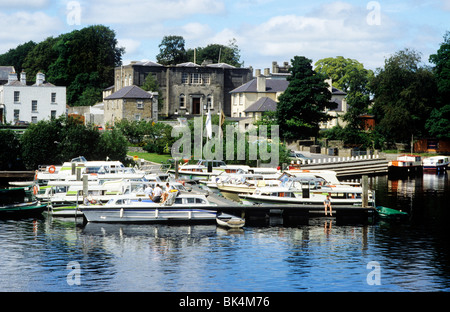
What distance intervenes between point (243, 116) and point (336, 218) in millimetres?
78236

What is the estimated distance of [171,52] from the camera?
169 meters

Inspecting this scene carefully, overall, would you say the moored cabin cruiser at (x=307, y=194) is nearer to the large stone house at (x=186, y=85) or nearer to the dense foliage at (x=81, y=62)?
the large stone house at (x=186, y=85)

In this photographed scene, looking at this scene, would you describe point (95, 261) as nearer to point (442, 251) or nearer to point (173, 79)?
point (442, 251)

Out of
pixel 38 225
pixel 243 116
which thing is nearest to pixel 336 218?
pixel 38 225

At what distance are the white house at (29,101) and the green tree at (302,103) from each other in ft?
114

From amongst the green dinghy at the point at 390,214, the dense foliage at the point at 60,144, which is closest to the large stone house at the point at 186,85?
the dense foliage at the point at 60,144

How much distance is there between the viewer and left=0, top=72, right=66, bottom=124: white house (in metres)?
100

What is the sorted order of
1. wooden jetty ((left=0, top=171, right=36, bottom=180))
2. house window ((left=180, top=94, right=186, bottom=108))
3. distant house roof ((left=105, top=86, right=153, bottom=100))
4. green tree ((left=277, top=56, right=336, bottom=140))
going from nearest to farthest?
1. wooden jetty ((left=0, top=171, right=36, bottom=180))
2. green tree ((left=277, top=56, right=336, bottom=140))
3. distant house roof ((left=105, top=86, right=153, bottom=100))
4. house window ((left=180, top=94, right=186, bottom=108))

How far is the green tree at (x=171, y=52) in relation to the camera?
168 m

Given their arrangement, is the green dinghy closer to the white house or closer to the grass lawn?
the grass lawn

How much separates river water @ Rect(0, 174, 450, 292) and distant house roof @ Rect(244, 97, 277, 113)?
69.4 m

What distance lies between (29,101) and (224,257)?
6896 centimetres

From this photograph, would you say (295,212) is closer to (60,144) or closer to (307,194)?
(307,194)

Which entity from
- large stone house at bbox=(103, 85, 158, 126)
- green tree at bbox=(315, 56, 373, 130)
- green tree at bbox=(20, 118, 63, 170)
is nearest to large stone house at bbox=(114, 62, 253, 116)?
large stone house at bbox=(103, 85, 158, 126)
